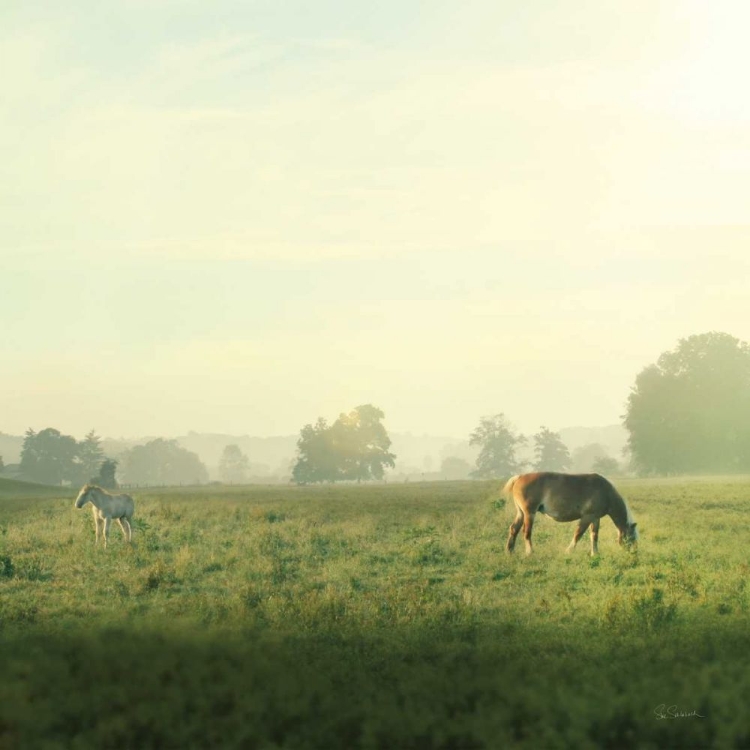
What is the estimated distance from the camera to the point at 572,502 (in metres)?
22.0

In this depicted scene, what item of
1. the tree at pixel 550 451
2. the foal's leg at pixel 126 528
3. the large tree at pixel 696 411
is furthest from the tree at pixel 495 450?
the foal's leg at pixel 126 528

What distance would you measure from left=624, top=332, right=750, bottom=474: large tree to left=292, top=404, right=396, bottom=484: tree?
51348 mm

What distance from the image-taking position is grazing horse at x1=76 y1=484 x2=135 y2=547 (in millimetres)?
25141

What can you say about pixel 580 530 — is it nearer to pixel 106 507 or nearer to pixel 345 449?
pixel 106 507

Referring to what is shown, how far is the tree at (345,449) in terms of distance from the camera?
13388cm

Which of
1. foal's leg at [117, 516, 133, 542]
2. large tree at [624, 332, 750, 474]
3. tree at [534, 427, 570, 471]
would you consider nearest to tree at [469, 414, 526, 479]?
tree at [534, 427, 570, 471]

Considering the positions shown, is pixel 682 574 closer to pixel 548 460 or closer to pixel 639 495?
pixel 639 495

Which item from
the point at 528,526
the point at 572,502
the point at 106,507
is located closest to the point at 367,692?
the point at 528,526

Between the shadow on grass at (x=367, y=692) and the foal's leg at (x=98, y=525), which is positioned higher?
the foal's leg at (x=98, y=525)

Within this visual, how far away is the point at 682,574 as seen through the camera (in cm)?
1661

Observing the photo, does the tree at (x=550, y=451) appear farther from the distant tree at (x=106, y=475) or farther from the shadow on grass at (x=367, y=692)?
the shadow on grass at (x=367, y=692)

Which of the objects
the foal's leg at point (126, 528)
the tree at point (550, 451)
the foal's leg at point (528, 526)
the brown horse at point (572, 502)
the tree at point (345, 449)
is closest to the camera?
the foal's leg at point (528, 526)

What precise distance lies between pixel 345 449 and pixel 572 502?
116 m
